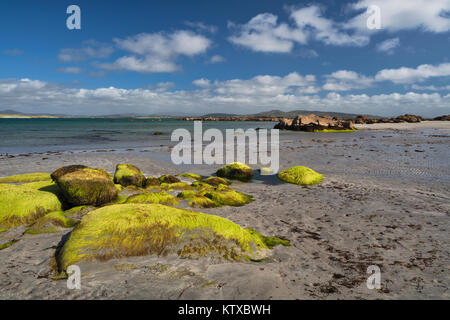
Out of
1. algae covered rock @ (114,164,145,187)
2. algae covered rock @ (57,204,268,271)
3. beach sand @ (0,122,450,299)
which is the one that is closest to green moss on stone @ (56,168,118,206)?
beach sand @ (0,122,450,299)

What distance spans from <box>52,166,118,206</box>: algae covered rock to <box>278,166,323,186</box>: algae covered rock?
668 cm

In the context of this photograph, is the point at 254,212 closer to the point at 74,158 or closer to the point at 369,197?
the point at 369,197

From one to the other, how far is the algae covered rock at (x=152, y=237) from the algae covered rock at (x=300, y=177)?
5.42 meters

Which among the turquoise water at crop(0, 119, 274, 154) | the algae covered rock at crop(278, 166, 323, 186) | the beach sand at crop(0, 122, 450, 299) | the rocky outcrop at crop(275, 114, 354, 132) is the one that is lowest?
the beach sand at crop(0, 122, 450, 299)

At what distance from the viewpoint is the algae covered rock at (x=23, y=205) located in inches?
222

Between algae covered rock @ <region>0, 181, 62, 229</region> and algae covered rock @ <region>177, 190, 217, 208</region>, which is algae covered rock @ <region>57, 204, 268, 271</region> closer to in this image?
algae covered rock @ <region>177, 190, 217, 208</region>

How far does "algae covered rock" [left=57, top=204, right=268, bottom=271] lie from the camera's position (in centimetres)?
403

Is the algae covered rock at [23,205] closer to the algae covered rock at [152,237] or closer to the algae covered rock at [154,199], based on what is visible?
the algae covered rock at [154,199]

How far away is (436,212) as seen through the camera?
20.6 ft

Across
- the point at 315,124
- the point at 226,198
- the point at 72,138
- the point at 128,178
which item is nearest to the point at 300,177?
the point at 226,198
